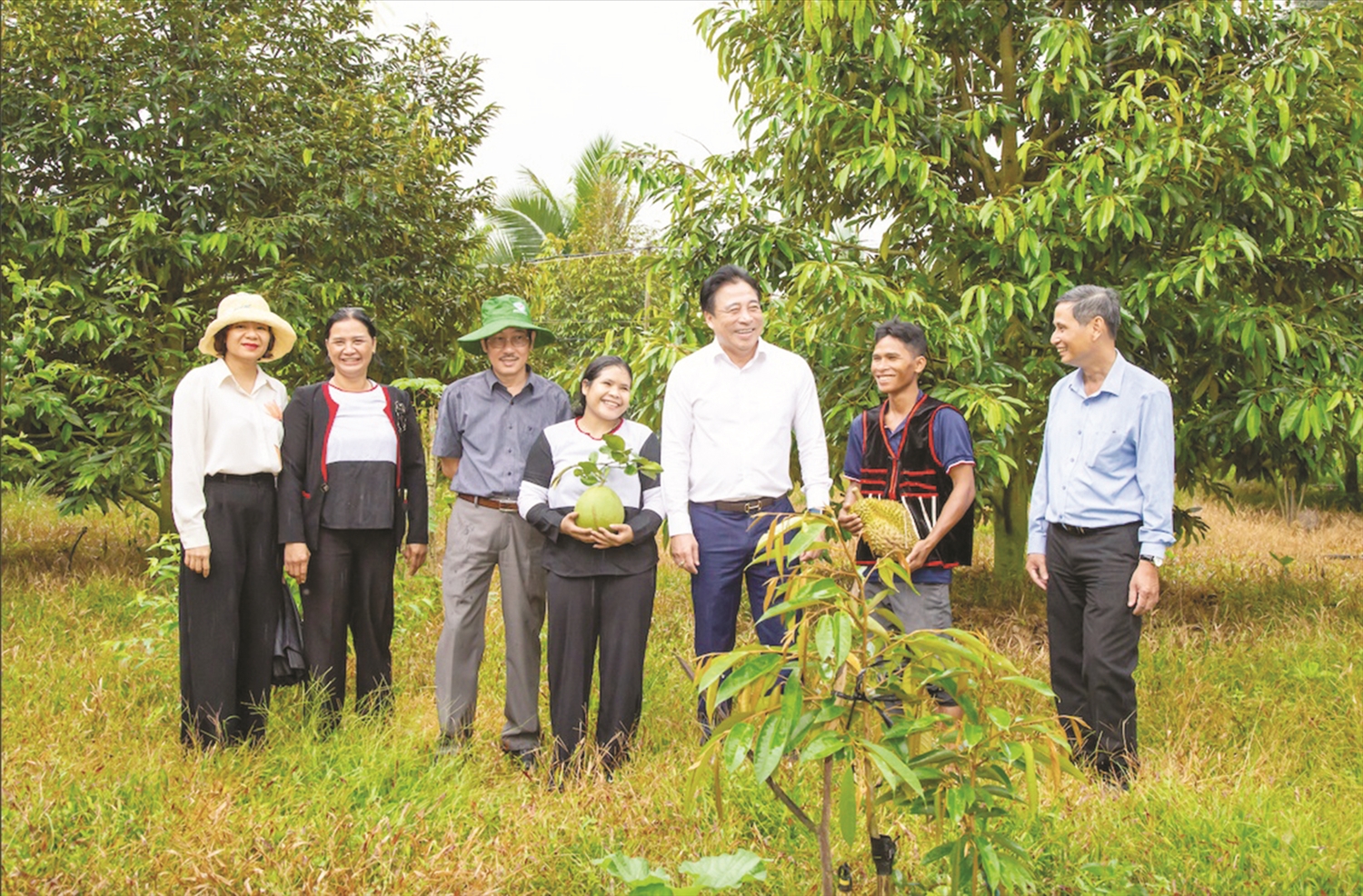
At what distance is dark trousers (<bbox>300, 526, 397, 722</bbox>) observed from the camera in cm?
376

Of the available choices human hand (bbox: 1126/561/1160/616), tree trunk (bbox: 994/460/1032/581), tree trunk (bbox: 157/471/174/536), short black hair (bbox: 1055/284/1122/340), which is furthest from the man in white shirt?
tree trunk (bbox: 157/471/174/536)

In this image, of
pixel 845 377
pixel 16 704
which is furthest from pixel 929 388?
pixel 16 704

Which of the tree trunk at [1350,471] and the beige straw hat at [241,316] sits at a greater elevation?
the beige straw hat at [241,316]

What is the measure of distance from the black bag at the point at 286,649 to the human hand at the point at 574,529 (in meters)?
1.00

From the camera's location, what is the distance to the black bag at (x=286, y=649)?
12.1ft

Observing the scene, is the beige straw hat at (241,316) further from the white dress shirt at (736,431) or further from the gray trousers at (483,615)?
the white dress shirt at (736,431)

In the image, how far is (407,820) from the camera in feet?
9.89

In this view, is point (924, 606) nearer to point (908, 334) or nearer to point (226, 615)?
point (908, 334)

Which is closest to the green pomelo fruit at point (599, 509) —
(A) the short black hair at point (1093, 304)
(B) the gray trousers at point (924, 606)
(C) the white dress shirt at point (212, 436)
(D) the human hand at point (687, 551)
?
(D) the human hand at point (687, 551)

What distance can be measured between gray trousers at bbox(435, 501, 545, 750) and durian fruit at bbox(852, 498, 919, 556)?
1185 millimetres

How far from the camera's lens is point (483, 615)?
12.6 ft

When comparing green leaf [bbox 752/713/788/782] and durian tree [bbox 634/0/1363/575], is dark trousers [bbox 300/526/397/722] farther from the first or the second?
green leaf [bbox 752/713/788/782]

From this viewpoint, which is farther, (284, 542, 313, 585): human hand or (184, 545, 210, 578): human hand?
(284, 542, 313, 585): human hand

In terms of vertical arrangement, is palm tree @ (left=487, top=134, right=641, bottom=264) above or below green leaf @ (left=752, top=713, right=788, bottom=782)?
above
